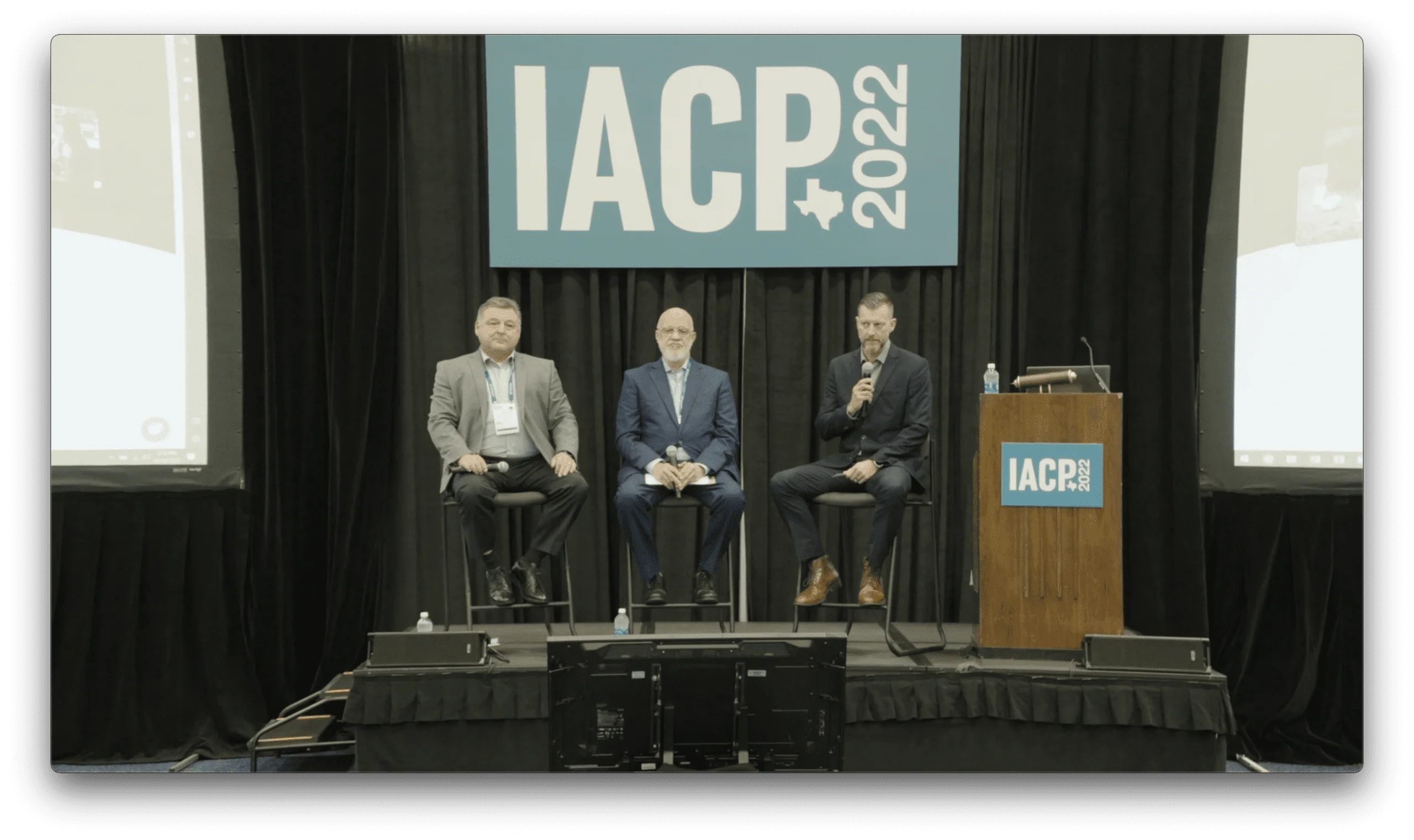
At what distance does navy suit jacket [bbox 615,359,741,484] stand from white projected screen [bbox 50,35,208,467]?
194 cm

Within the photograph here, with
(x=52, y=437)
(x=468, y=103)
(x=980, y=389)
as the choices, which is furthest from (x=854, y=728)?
(x=52, y=437)

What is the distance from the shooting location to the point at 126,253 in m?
4.91

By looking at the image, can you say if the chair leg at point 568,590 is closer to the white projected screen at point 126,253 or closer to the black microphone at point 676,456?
the black microphone at point 676,456

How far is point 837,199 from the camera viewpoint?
510 centimetres

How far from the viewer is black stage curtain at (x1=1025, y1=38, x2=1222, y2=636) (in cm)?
496

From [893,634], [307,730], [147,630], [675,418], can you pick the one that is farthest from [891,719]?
[147,630]

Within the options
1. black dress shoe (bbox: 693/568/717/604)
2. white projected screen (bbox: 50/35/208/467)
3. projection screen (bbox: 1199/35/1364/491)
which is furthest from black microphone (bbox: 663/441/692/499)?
projection screen (bbox: 1199/35/1364/491)

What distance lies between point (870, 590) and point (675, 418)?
44.4 inches

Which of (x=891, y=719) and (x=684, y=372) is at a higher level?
(x=684, y=372)

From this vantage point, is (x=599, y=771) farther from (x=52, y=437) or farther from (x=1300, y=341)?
(x=1300, y=341)

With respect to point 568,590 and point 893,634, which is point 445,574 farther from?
point 893,634

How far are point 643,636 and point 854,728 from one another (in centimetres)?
95

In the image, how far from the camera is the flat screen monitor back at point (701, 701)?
149 inches

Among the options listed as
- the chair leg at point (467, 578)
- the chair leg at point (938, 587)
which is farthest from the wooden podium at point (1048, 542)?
the chair leg at point (467, 578)
